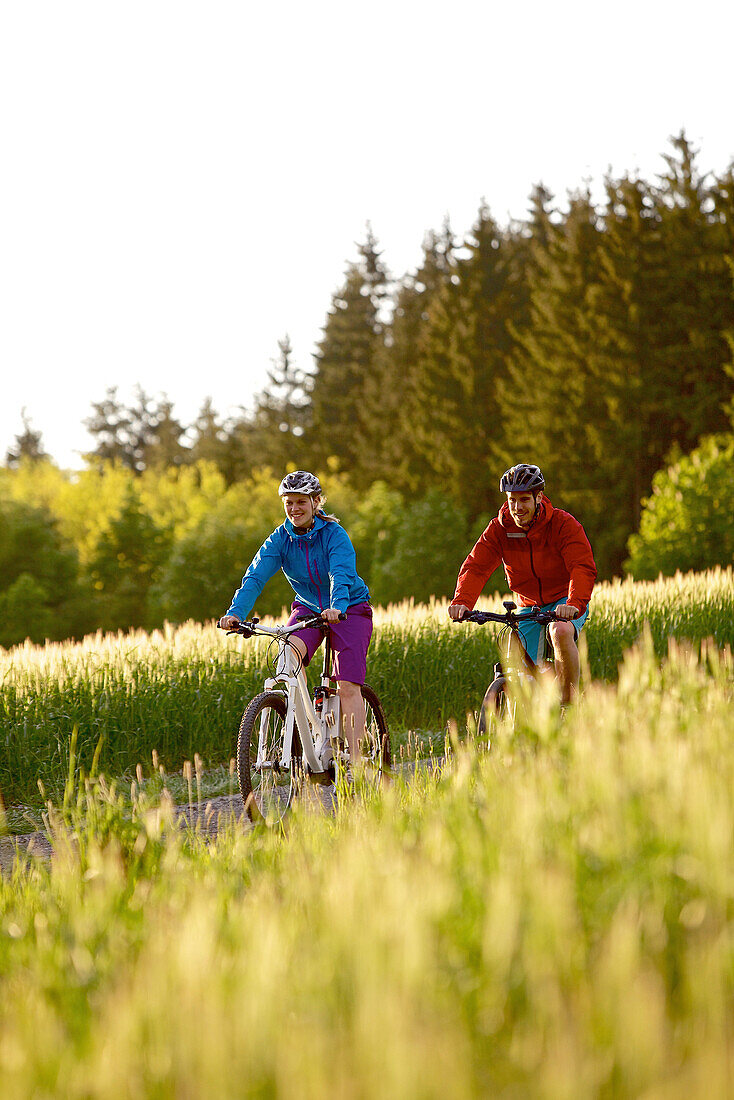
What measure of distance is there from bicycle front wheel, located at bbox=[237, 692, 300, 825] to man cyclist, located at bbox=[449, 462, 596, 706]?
1331mm

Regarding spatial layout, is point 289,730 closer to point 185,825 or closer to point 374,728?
point 185,825

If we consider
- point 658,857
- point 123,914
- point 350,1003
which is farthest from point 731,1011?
point 123,914

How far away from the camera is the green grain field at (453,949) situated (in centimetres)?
184

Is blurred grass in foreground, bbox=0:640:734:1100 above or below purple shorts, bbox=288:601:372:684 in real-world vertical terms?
below

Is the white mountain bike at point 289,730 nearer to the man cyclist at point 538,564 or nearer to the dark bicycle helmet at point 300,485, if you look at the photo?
the dark bicycle helmet at point 300,485

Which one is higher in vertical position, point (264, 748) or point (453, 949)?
point (453, 949)

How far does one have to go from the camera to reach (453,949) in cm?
231

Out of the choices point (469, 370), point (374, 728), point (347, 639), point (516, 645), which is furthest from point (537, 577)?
point (469, 370)

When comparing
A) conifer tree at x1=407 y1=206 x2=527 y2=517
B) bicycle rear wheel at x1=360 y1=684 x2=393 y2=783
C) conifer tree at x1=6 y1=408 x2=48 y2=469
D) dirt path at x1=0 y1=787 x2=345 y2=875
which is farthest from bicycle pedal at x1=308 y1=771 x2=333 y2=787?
conifer tree at x1=6 y1=408 x2=48 y2=469

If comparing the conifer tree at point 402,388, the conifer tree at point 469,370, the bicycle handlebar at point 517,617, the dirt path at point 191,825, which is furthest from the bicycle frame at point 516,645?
the conifer tree at point 402,388

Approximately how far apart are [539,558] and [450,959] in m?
5.20

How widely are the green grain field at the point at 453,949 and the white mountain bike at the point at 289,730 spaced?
2.66 m

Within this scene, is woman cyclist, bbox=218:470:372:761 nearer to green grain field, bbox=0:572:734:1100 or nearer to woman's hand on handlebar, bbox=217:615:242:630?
woman's hand on handlebar, bbox=217:615:242:630

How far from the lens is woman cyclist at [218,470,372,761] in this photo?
6984 mm
